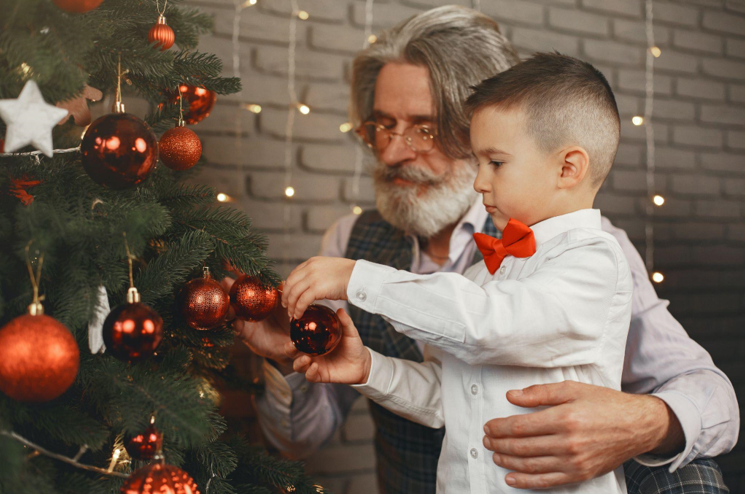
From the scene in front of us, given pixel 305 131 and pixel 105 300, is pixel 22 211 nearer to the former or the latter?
pixel 105 300

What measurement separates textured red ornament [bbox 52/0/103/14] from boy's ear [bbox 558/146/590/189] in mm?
728

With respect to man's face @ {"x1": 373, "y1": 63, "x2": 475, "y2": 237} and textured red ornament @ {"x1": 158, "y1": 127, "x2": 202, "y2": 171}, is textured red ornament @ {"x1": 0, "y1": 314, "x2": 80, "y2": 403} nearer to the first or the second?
textured red ornament @ {"x1": 158, "y1": 127, "x2": 202, "y2": 171}

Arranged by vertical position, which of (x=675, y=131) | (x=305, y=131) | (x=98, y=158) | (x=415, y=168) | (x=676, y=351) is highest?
(x=675, y=131)

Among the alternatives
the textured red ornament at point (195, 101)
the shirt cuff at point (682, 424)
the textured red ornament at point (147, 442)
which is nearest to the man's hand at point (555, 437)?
the shirt cuff at point (682, 424)

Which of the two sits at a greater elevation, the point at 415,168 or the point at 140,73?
the point at 415,168

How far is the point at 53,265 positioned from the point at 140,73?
0.32 m

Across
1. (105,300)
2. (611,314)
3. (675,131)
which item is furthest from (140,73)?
(675,131)

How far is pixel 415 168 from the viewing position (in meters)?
1.49

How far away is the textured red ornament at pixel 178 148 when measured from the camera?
0.85 meters

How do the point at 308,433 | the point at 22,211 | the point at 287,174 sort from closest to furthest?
the point at 22,211
the point at 308,433
the point at 287,174

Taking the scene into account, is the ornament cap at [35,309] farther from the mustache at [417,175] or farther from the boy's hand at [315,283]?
the mustache at [417,175]

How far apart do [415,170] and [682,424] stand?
0.83m

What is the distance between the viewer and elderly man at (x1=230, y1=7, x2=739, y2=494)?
1024mm

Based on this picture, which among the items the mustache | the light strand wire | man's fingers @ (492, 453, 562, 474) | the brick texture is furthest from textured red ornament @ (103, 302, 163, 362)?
the light strand wire
